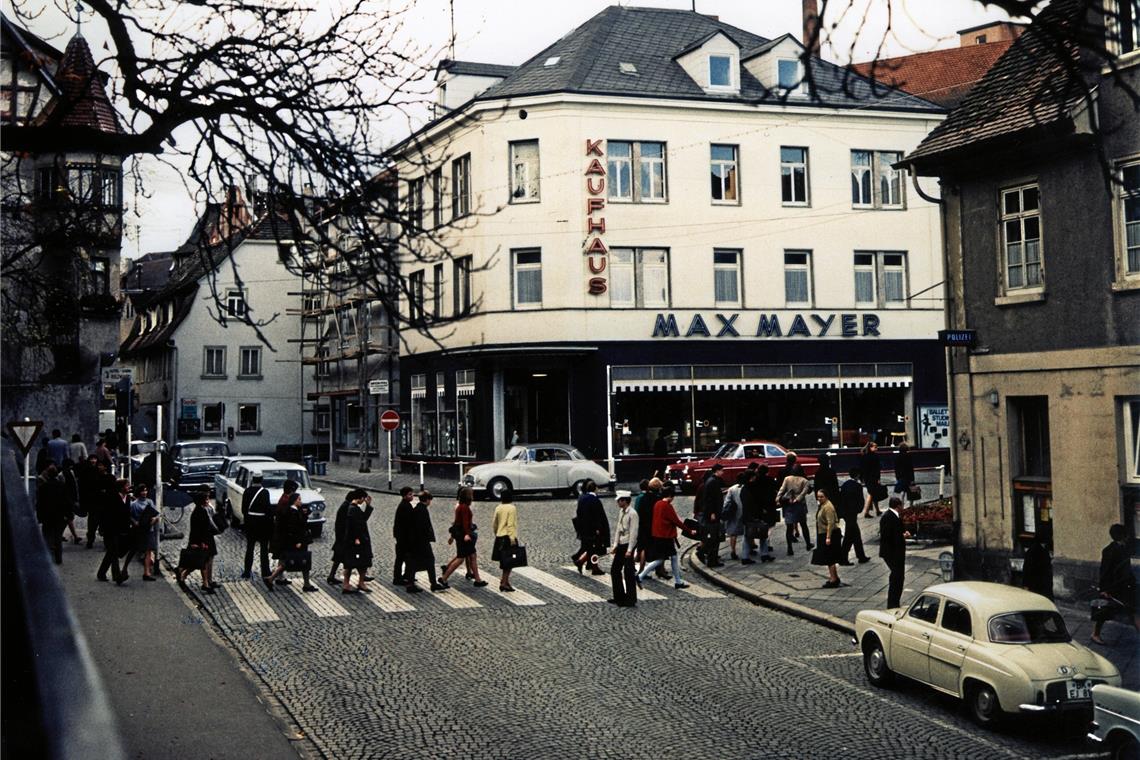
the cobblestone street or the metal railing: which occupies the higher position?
the metal railing

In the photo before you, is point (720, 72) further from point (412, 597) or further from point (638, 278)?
point (412, 597)

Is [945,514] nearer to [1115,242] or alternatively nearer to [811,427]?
[1115,242]

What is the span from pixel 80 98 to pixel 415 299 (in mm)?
2645

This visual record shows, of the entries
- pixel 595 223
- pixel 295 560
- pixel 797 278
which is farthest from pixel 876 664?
pixel 797 278

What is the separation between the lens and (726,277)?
3856cm

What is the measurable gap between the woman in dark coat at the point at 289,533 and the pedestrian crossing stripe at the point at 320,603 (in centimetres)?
24

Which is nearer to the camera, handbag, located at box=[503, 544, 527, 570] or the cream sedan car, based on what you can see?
the cream sedan car

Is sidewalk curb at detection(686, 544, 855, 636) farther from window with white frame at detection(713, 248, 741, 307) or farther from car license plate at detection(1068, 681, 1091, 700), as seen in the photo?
window with white frame at detection(713, 248, 741, 307)

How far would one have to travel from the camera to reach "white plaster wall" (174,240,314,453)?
57844mm

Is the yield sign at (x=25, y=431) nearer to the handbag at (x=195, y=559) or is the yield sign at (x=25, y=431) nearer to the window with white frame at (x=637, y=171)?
the handbag at (x=195, y=559)

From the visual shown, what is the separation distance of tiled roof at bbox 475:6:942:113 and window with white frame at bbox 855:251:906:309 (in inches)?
212

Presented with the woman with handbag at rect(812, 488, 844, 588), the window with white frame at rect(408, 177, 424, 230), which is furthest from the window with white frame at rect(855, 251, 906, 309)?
the window with white frame at rect(408, 177, 424, 230)

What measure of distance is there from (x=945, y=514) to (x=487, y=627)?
39.0 feet

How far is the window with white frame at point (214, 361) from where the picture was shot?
192 feet
